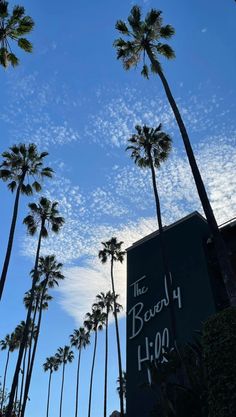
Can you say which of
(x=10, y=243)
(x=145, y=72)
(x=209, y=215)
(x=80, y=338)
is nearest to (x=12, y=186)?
(x=10, y=243)

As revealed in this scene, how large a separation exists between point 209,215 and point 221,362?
515 cm

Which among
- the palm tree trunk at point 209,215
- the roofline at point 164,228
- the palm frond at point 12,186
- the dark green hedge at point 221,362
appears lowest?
the dark green hedge at point 221,362

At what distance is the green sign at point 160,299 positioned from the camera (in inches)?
934

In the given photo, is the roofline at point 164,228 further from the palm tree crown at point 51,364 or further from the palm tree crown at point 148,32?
the palm tree crown at point 51,364

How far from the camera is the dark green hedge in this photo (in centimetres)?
952

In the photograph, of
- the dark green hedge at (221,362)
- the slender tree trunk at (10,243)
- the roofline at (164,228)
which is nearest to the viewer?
the dark green hedge at (221,362)

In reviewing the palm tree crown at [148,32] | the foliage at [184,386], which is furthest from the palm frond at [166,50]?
the foliage at [184,386]

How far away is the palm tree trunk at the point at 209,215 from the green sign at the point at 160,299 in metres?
11.1

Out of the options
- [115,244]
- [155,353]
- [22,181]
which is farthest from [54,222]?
[155,353]

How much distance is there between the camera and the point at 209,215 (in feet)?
43.3

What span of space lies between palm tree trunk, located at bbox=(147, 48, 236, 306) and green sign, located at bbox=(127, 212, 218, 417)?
11.1 metres

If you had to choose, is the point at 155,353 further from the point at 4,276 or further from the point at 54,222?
the point at 54,222

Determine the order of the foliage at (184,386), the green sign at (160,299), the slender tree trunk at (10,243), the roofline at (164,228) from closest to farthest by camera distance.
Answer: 1. the foliage at (184,386)
2. the slender tree trunk at (10,243)
3. the green sign at (160,299)
4. the roofline at (164,228)

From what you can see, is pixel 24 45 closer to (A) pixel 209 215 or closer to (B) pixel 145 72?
(B) pixel 145 72
